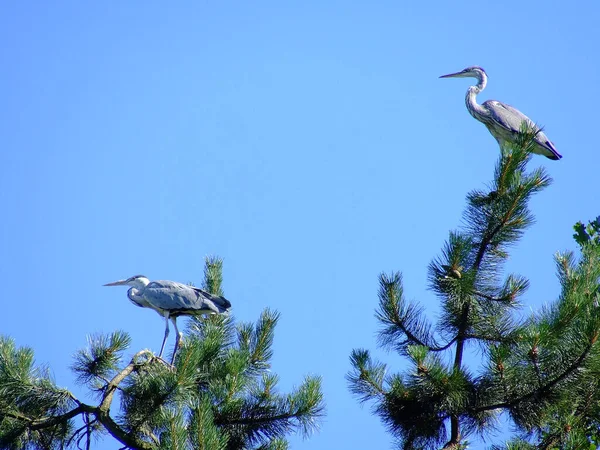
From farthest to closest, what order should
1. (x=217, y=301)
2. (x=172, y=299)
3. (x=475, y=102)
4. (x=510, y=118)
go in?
(x=475, y=102), (x=510, y=118), (x=172, y=299), (x=217, y=301)

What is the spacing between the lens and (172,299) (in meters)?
9.98

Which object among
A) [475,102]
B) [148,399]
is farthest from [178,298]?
[475,102]

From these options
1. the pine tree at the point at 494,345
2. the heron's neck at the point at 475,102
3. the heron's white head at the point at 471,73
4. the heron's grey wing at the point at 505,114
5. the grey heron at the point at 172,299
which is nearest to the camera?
the pine tree at the point at 494,345

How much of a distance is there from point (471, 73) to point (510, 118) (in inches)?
84.0

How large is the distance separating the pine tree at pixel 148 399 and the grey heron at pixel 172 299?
1.47 meters

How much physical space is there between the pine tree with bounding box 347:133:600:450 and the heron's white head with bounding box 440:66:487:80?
627 centimetres

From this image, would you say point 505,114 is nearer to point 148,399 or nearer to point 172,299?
point 172,299

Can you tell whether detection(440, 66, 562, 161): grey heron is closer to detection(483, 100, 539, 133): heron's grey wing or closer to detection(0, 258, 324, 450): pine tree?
detection(483, 100, 539, 133): heron's grey wing

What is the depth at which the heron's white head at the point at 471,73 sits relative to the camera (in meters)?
12.9

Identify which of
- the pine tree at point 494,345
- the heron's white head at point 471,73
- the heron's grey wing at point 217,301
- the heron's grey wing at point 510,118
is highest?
the heron's white head at point 471,73

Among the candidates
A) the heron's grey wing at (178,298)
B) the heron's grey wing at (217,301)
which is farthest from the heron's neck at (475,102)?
the heron's grey wing at (217,301)

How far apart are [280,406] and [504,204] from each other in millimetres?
2306

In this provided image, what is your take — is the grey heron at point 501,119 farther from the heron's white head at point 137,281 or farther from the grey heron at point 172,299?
the heron's white head at point 137,281

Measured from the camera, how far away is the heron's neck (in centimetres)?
1173
